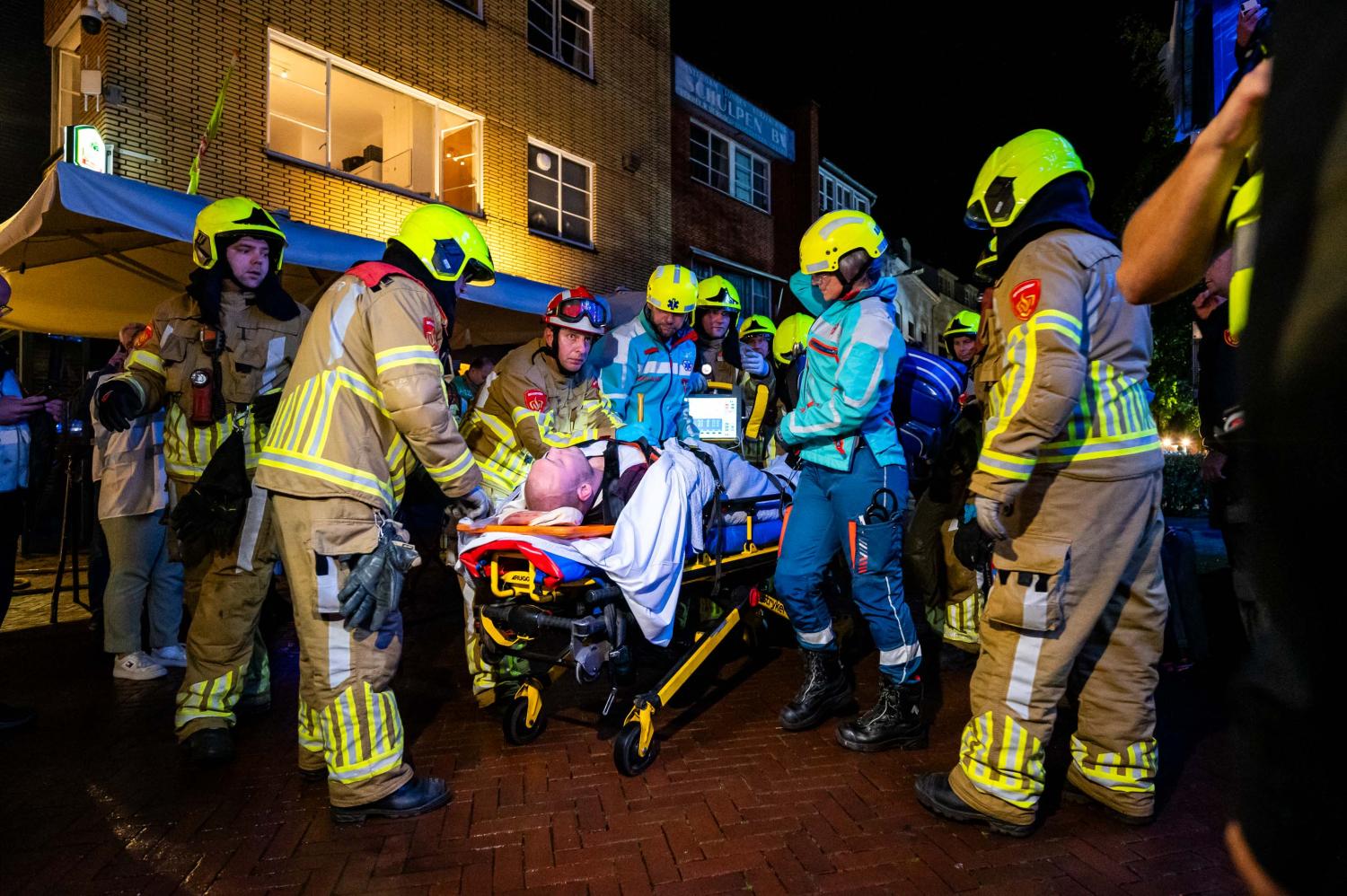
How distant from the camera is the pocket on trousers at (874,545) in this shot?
3.77m

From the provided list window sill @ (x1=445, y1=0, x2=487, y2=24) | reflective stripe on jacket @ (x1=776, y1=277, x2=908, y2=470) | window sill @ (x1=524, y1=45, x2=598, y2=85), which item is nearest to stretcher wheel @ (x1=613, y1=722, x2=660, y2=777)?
reflective stripe on jacket @ (x1=776, y1=277, x2=908, y2=470)

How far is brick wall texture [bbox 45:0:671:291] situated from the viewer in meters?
8.80

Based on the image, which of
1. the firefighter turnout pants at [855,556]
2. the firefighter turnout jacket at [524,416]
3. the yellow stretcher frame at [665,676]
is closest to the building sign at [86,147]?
the firefighter turnout jacket at [524,416]

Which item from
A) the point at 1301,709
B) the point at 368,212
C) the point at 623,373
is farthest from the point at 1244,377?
the point at 368,212

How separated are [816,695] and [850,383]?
165cm

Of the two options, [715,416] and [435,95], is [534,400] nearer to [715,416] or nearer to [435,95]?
[715,416]

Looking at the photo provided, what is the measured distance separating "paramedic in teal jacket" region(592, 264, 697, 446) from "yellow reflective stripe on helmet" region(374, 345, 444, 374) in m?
2.34

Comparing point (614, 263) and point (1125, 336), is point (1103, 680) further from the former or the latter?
point (614, 263)

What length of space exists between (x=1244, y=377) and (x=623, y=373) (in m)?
4.84

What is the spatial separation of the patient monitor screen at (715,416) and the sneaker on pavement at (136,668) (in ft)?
13.0

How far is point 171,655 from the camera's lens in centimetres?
534

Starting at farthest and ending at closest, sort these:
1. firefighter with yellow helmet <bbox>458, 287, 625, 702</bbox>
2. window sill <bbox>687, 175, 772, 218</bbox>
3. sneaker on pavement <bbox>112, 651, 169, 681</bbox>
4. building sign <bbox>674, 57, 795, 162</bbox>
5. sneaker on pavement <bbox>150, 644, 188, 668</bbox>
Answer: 1. window sill <bbox>687, 175, 772, 218</bbox>
2. building sign <bbox>674, 57, 795, 162</bbox>
3. sneaker on pavement <bbox>150, 644, 188, 668</bbox>
4. sneaker on pavement <bbox>112, 651, 169, 681</bbox>
5. firefighter with yellow helmet <bbox>458, 287, 625, 702</bbox>

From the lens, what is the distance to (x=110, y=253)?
262 inches

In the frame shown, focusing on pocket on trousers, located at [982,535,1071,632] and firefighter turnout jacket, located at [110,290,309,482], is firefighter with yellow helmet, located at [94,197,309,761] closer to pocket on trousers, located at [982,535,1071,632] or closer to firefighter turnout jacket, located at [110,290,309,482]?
firefighter turnout jacket, located at [110,290,309,482]
